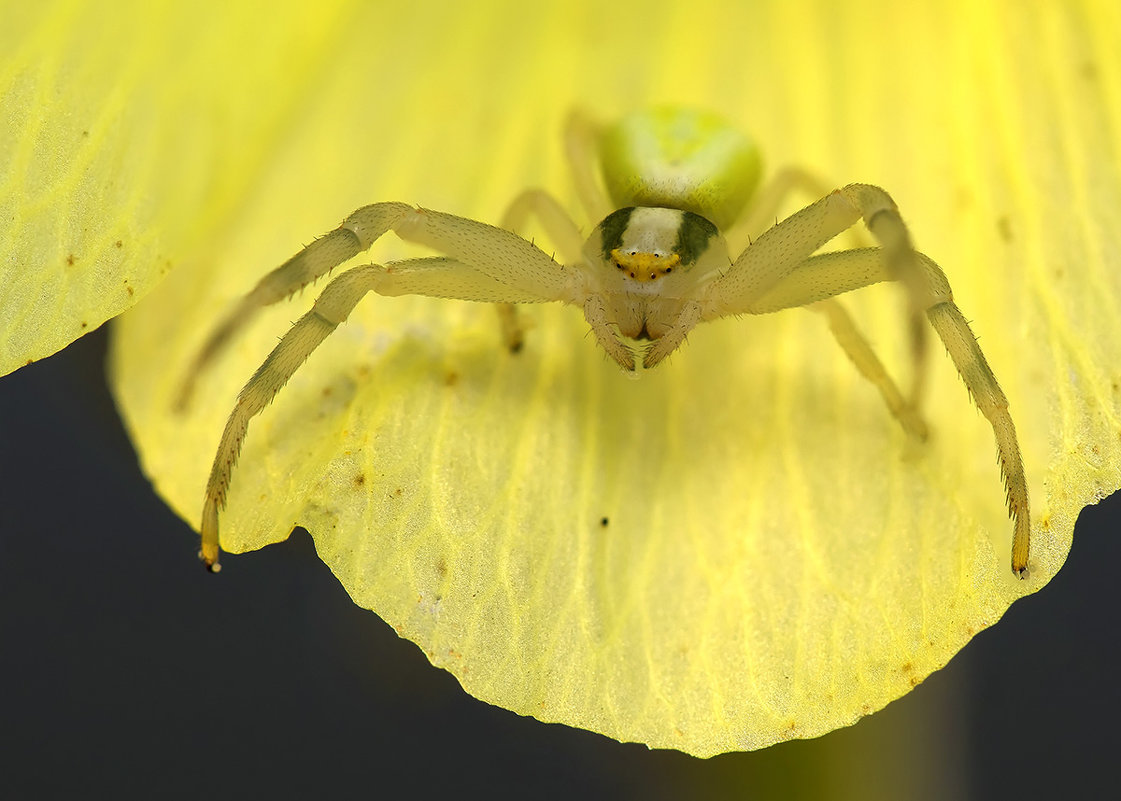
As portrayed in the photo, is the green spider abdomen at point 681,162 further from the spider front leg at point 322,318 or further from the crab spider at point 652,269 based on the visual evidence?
the spider front leg at point 322,318

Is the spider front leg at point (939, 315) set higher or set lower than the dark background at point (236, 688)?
higher

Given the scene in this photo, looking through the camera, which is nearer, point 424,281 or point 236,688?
point 424,281

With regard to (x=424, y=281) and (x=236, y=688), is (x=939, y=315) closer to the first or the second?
(x=424, y=281)

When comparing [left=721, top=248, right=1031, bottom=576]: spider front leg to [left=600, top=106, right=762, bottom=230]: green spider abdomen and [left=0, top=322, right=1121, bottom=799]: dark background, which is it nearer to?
[left=600, top=106, right=762, bottom=230]: green spider abdomen

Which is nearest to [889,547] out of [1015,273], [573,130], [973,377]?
[973,377]

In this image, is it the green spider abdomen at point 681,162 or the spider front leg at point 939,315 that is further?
the green spider abdomen at point 681,162

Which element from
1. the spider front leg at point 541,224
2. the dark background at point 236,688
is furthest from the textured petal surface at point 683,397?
the dark background at point 236,688

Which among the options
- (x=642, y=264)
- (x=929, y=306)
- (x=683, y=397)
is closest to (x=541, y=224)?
(x=642, y=264)
